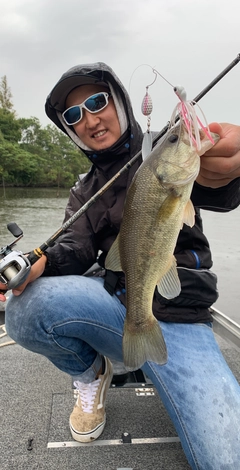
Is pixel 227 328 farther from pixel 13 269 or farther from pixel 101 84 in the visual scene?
pixel 101 84

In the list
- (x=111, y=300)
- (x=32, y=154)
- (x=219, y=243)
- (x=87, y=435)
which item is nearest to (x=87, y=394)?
(x=87, y=435)

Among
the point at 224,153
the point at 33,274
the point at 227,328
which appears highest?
the point at 224,153

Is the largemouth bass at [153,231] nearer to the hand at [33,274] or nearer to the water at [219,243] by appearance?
the hand at [33,274]

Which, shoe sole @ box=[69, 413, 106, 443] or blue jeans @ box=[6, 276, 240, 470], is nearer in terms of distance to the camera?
blue jeans @ box=[6, 276, 240, 470]

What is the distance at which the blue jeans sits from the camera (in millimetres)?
1640

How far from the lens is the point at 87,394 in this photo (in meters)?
2.08

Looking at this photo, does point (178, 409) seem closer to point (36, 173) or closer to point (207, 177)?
point (207, 177)

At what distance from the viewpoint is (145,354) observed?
1.68 metres

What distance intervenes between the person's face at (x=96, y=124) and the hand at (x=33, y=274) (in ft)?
2.56

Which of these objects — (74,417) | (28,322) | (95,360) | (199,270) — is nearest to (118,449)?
(74,417)

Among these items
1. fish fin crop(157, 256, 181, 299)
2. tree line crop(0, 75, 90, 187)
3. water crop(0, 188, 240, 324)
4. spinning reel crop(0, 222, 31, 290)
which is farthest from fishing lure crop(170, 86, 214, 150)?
tree line crop(0, 75, 90, 187)

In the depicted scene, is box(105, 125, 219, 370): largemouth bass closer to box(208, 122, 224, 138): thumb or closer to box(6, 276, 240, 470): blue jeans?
box(208, 122, 224, 138): thumb

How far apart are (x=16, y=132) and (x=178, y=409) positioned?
5286 centimetres

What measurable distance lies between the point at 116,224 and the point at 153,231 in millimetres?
687
